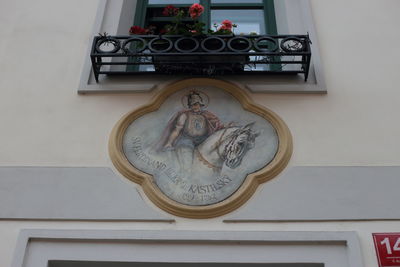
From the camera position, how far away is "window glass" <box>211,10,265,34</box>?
5.61 metres

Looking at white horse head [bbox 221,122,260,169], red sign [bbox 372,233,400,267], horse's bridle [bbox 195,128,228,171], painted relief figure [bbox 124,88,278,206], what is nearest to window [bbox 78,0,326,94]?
painted relief figure [bbox 124,88,278,206]

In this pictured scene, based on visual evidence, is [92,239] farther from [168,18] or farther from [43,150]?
[168,18]

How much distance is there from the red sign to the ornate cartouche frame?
0.91 m

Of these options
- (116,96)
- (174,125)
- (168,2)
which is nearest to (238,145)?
(174,125)

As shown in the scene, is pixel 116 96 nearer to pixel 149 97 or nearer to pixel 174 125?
pixel 149 97

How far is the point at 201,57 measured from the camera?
4.36m

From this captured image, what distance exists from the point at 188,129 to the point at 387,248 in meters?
1.83

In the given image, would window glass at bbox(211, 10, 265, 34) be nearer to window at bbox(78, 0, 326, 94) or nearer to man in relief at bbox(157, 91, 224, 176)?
window at bbox(78, 0, 326, 94)

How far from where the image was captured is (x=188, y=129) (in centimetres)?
424

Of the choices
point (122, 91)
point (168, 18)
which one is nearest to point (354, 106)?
point (122, 91)

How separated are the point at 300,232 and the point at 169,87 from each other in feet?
5.79

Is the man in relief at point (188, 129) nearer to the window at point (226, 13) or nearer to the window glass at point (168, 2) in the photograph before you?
the window at point (226, 13)

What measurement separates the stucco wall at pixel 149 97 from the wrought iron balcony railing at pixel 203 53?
10.4 inches

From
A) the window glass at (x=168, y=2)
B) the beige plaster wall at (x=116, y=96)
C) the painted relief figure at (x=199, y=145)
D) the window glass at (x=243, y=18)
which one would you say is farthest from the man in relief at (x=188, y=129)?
the window glass at (x=168, y=2)
